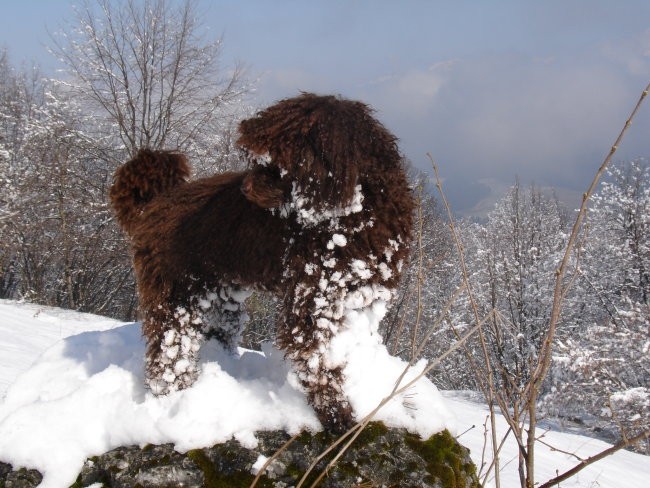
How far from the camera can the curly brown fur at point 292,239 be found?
2289 mm

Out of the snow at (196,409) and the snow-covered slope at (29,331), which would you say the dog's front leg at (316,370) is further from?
the snow-covered slope at (29,331)

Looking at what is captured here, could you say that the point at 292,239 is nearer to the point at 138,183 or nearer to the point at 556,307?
the point at 138,183

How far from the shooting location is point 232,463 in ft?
8.87

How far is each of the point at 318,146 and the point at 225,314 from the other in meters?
1.65

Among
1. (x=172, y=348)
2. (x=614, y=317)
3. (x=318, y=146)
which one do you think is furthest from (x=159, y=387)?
(x=614, y=317)

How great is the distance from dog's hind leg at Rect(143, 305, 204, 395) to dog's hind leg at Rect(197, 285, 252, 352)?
0.36 ft

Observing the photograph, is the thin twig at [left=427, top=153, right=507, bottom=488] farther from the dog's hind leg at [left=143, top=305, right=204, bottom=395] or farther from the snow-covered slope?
the snow-covered slope

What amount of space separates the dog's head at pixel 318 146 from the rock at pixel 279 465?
4.34ft

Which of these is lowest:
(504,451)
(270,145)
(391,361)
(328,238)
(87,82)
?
(504,451)

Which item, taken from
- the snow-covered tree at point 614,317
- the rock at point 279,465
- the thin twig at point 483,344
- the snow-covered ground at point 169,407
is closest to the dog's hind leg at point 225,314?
the snow-covered ground at point 169,407

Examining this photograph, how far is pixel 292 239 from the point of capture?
2.53 m

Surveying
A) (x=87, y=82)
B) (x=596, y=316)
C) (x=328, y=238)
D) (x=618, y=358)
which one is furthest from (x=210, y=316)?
(x=596, y=316)

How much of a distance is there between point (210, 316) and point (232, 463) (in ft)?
3.02

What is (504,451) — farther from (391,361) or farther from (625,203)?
(625,203)
